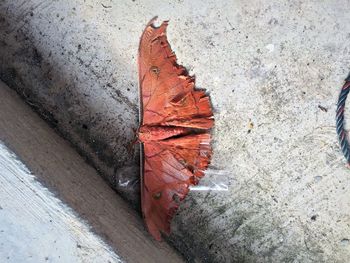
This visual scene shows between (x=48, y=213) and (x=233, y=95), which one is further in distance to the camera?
(x=233, y=95)

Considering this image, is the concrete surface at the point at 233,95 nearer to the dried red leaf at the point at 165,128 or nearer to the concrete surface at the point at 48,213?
the dried red leaf at the point at 165,128

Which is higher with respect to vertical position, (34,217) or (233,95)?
(233,95)

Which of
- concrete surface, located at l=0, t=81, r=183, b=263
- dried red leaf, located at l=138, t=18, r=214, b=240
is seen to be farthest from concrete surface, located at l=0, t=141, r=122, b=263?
dried red leaf, located at l=138, t=18, r=214, b=240

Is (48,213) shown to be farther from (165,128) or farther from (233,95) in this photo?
(233,95)

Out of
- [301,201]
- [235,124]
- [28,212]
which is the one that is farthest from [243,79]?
[28,212]

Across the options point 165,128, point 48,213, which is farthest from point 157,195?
point 48,213
